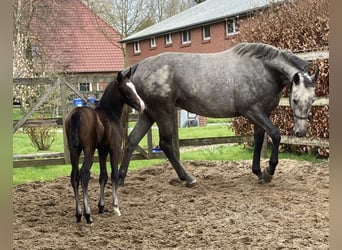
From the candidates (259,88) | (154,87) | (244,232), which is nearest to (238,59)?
(259,88)

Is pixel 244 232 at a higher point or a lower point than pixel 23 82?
lower

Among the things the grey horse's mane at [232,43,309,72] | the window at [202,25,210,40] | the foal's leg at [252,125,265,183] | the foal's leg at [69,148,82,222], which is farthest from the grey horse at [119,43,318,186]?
the window at [202,25,210,40]

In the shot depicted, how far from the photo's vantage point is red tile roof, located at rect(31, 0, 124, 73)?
14.2 m

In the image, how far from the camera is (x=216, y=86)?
5.28 m

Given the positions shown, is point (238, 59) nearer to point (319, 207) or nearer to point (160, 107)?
point (160, 107)

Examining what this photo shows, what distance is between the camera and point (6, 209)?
38 centimetres

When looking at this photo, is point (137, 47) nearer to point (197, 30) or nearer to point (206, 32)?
point (197, 30)

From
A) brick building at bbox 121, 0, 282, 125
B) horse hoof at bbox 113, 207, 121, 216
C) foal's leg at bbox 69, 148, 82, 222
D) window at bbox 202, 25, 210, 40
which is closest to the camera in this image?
foal's leg at bbox 69, 148, 82, 222

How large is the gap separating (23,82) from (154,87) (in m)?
2.26

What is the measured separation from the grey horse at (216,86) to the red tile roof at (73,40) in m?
8.00

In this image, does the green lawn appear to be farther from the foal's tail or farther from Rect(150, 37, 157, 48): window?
Rect(150, 37, 157, 48): window

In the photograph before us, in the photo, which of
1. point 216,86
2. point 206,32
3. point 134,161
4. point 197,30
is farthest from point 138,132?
point 197,30

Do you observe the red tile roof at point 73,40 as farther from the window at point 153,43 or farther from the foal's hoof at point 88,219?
the foal's hoof at point 88,219

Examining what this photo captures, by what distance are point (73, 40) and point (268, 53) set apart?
14.8 m
